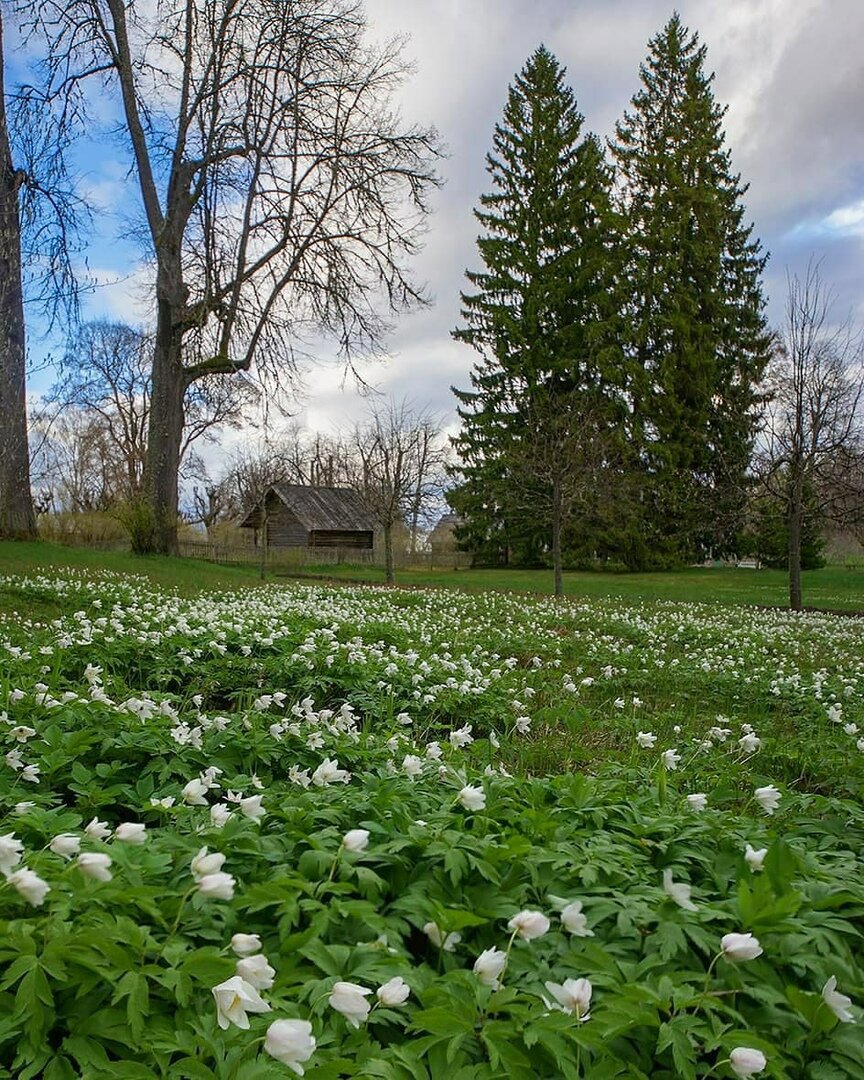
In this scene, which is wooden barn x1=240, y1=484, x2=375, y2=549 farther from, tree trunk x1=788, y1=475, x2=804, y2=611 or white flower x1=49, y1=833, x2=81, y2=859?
white flower x1=49, y1=833, x2=81, y2=859

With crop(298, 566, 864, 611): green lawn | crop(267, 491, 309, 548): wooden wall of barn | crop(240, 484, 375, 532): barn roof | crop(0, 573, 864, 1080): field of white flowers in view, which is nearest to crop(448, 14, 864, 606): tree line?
crop(298, 566, 864, 611): green lawn

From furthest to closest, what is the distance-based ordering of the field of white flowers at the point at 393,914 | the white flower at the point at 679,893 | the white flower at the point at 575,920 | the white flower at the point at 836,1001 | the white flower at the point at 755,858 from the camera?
the white flower at the point at 755,858 < the white flower at the point at 679,893 < the white flower at the point at 575,920 < the white flower at the point at 836,1001 < the field of white flowers at the point at 393,914

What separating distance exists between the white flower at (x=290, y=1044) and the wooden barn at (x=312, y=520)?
43.5 m

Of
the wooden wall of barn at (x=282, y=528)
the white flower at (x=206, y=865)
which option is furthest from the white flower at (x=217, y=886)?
the wooden wall of barn at (x=282, y=528)

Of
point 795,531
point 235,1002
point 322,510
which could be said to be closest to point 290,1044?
point 235,1002

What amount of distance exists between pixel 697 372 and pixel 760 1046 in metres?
41.7

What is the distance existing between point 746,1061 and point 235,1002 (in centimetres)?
101

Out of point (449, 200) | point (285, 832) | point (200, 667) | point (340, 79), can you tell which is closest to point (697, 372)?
point (449, 200)

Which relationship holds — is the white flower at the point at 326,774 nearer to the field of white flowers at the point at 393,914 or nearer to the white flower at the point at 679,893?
the field of white flowers at the point at 393,914

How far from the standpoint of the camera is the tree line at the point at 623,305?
38688mm

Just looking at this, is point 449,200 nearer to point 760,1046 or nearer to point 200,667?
point 200,667

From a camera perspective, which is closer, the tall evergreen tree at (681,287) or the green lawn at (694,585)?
the green lawn at (694,585)

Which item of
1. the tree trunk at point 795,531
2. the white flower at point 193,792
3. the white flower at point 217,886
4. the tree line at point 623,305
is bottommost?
the white flower at point 193,792

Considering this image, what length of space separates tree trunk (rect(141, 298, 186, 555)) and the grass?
1196 millimetres
